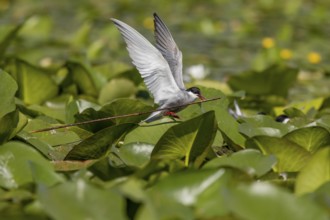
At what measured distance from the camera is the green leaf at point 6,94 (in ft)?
7.81

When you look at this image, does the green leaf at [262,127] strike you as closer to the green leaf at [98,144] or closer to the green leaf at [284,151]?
the green leaf at [284,151]

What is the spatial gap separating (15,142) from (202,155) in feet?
1.79

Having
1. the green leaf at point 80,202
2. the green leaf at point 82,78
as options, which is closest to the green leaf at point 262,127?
the green leaf at point 80,202

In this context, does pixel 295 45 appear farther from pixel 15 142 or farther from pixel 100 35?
pixel 15 142

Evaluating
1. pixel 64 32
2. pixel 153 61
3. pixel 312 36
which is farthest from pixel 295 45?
pixel 153 61

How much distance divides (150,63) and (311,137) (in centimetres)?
67

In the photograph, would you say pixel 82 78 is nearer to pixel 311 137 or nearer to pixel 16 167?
pixel 311 137

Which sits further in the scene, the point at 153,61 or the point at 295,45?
the point at 295,45

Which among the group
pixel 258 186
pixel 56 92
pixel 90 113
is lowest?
pixel 56 92

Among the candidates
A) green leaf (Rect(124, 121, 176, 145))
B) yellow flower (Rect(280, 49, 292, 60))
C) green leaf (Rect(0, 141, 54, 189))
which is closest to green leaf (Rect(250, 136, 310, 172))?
green leaf (Rect(124, 121, 176, 145))

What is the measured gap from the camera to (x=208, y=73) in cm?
542

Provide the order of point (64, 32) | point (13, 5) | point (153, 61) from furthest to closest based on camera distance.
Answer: point (13, 5), point (64, 32), point (153, 61)

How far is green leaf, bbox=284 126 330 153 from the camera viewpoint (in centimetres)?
237

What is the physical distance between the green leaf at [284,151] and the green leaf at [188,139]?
5.3 inches
